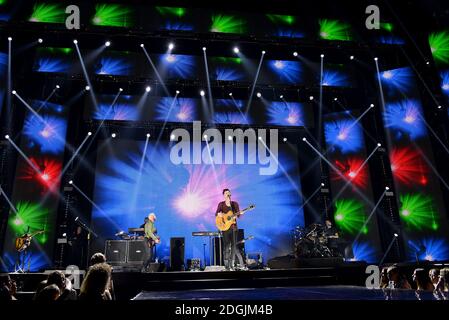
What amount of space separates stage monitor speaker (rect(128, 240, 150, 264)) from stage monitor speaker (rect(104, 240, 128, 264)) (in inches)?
4.1

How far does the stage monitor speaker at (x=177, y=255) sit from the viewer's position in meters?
6.96

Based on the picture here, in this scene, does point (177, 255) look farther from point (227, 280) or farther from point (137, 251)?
point (227, 280)

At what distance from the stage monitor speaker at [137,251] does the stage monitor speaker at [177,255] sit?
1.81 ft

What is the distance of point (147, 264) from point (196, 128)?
12.4 feet

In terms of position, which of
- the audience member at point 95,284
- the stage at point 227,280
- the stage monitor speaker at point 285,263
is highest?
the audience member at point 95,284

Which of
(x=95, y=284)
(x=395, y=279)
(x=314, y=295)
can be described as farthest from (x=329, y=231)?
(x=95, y=284)

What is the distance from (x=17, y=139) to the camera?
7.46 metres

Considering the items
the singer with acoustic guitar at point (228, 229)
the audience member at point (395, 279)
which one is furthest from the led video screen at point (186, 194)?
the audience member at point (395, 279)

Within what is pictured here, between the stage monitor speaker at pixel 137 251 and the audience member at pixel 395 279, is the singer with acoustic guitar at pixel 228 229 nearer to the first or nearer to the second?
the stage monitor speaker at pixel 137 251

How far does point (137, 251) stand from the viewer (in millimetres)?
6691

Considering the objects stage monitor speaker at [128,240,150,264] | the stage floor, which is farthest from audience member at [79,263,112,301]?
stage monitor speaker at [128,240,150,264]
